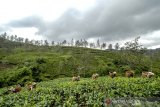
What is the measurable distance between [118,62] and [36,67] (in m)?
42.1

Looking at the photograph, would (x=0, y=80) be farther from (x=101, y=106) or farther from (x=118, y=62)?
(x=118, y=62)

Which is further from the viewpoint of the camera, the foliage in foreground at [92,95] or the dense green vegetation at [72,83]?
the dense green vegetation at [72,83]

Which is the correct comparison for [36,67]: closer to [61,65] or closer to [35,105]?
[61,65]

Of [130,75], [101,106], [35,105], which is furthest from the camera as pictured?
[130,75]

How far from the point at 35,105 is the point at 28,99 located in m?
3.83

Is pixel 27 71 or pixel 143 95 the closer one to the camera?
pixel 143 95

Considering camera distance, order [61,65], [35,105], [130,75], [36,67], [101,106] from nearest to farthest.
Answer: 1. [101,106]
2. [35,105]
3. [130,75]
4. [36,67]
5. [61,65]

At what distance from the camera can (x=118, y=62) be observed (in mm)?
105625

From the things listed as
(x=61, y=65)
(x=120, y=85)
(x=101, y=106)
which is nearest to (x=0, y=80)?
(x=61, y=65)

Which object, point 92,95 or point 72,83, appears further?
point 72,83

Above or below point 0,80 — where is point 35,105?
above

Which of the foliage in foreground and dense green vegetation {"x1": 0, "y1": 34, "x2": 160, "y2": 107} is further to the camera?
dense green vegetation {"x1": 0, "y1": 34, "x2": 160, "y2": 107}

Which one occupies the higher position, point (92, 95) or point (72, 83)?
point (92, 95)

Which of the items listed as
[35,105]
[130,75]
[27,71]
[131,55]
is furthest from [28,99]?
[131,55]
